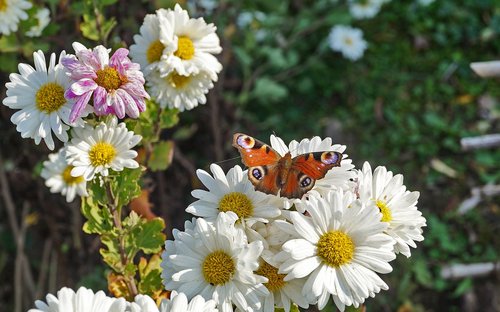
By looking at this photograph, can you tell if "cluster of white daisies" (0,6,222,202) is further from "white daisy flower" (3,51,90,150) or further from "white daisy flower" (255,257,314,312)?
"white daisy flower" (255,257,314,312)

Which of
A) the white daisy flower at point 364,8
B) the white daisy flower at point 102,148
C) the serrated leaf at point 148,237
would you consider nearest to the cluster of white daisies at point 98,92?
the white daisy flower at point 102,148

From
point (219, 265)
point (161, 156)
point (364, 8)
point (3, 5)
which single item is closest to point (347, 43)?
point (364, 8)

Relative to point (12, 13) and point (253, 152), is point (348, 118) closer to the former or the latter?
point (12, 13)

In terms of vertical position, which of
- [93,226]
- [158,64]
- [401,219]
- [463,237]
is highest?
[158,64]

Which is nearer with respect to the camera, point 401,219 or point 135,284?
point 401,219

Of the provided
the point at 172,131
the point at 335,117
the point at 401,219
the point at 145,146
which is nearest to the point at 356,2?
the point at 335,117

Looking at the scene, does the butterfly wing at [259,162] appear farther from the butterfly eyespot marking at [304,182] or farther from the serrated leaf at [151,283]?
the serrated leaf at [151,283]

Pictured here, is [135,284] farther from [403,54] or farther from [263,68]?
[403,54]
